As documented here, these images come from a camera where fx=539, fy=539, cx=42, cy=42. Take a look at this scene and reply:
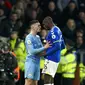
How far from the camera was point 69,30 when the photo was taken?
55.8ft

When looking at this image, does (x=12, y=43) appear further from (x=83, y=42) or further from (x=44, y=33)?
(x=83, y=42)

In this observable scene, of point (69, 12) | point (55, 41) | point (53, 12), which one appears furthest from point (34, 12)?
point (55, 41)

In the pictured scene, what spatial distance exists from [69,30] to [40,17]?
1389mm

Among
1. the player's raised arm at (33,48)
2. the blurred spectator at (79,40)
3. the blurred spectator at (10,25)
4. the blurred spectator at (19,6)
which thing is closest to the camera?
the player's raised arm at (33,48)

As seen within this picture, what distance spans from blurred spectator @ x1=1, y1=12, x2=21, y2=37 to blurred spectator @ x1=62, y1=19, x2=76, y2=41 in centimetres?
150

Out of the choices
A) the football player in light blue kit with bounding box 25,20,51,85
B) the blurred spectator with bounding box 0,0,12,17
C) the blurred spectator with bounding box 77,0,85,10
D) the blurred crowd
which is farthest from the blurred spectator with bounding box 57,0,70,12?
the football player in light blue kit with bounding box 25,20,51,85

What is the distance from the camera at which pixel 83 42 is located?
1661 cm

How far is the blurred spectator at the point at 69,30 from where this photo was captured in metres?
17.0

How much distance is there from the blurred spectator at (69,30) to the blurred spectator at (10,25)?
59.2 inches

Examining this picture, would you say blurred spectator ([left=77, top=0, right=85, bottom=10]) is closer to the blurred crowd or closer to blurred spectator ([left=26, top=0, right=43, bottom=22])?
the blurred crowd

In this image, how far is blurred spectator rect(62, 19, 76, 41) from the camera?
1700 cm

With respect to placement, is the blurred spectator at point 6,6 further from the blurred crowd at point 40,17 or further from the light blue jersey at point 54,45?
the light blue jersey at point 54,45

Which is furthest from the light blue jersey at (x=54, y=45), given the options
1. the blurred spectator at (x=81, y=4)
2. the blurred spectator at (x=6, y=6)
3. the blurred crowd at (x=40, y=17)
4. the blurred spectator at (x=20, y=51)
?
the blurred spectator at (x=81, y=4)

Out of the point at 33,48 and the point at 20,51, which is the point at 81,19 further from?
the point at 33,48
